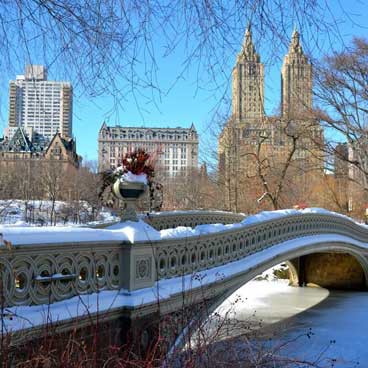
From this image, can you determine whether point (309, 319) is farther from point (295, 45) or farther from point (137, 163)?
point (295, 45)

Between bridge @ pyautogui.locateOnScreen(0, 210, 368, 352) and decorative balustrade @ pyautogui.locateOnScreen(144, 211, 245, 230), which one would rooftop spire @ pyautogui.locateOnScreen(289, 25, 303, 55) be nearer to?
bridge @ pyautogui.locateOnScreen(0, 210, 368, 352)

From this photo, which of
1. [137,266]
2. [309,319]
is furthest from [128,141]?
[309,319]

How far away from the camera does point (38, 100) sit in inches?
156

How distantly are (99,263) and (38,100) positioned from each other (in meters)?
2.34

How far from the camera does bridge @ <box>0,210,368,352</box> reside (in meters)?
4.64

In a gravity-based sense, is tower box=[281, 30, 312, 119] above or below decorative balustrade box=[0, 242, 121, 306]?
above

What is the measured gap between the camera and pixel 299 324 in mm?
14133

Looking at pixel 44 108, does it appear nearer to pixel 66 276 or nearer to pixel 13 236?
pixel 13 236

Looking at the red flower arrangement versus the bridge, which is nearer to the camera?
the bridge

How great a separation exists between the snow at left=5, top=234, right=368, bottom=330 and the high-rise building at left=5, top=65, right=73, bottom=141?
1.37 meters

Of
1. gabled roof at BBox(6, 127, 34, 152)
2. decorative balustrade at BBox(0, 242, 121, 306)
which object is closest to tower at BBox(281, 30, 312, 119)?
gabled roof at BBox(6, 127, 34, 152)

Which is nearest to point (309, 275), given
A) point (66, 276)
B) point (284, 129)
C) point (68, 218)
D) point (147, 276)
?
point (284, 129)

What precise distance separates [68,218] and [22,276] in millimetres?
37858

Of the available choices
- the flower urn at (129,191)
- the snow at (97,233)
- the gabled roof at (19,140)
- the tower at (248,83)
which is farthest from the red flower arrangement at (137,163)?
the tower at (248,83)
